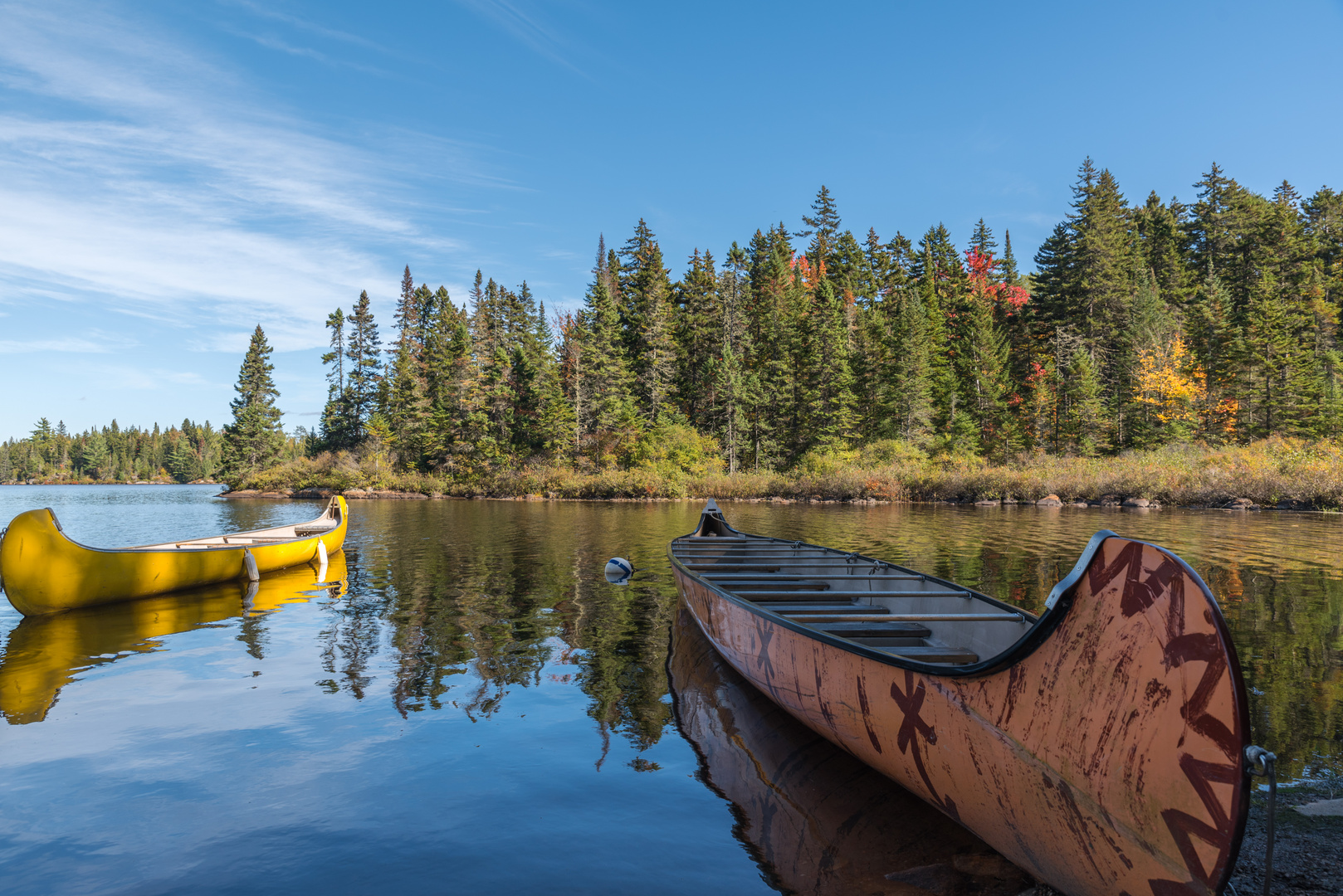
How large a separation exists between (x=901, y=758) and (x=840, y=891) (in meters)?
0.90

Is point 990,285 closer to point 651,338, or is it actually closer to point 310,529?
point 651,338

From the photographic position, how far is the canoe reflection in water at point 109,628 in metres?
7.94

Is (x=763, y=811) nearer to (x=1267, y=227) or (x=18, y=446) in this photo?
(x=1267, y=227)

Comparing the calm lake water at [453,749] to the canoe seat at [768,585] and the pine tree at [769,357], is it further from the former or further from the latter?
the pine tree at [769,357]

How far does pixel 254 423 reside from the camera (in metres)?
64.8

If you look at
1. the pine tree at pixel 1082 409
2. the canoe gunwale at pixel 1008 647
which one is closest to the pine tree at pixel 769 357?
the pine tree at pixel 1082 409

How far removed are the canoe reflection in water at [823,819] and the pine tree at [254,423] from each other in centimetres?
6860

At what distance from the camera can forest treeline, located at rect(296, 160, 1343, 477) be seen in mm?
50750

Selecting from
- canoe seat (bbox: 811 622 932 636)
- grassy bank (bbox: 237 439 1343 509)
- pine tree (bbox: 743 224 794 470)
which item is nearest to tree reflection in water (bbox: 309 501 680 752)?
canoe seat (bbox: 811 622 932 636)

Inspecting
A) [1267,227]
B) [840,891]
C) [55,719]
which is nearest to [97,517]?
[55,719]

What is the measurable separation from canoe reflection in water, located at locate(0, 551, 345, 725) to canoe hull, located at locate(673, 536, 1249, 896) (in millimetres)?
8811

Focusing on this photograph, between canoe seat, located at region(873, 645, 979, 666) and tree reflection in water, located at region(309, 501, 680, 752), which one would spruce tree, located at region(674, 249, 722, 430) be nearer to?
tree reflection in water, located at region(309, 501, 680, 752)

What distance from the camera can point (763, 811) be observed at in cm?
501

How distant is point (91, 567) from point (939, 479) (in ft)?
139
